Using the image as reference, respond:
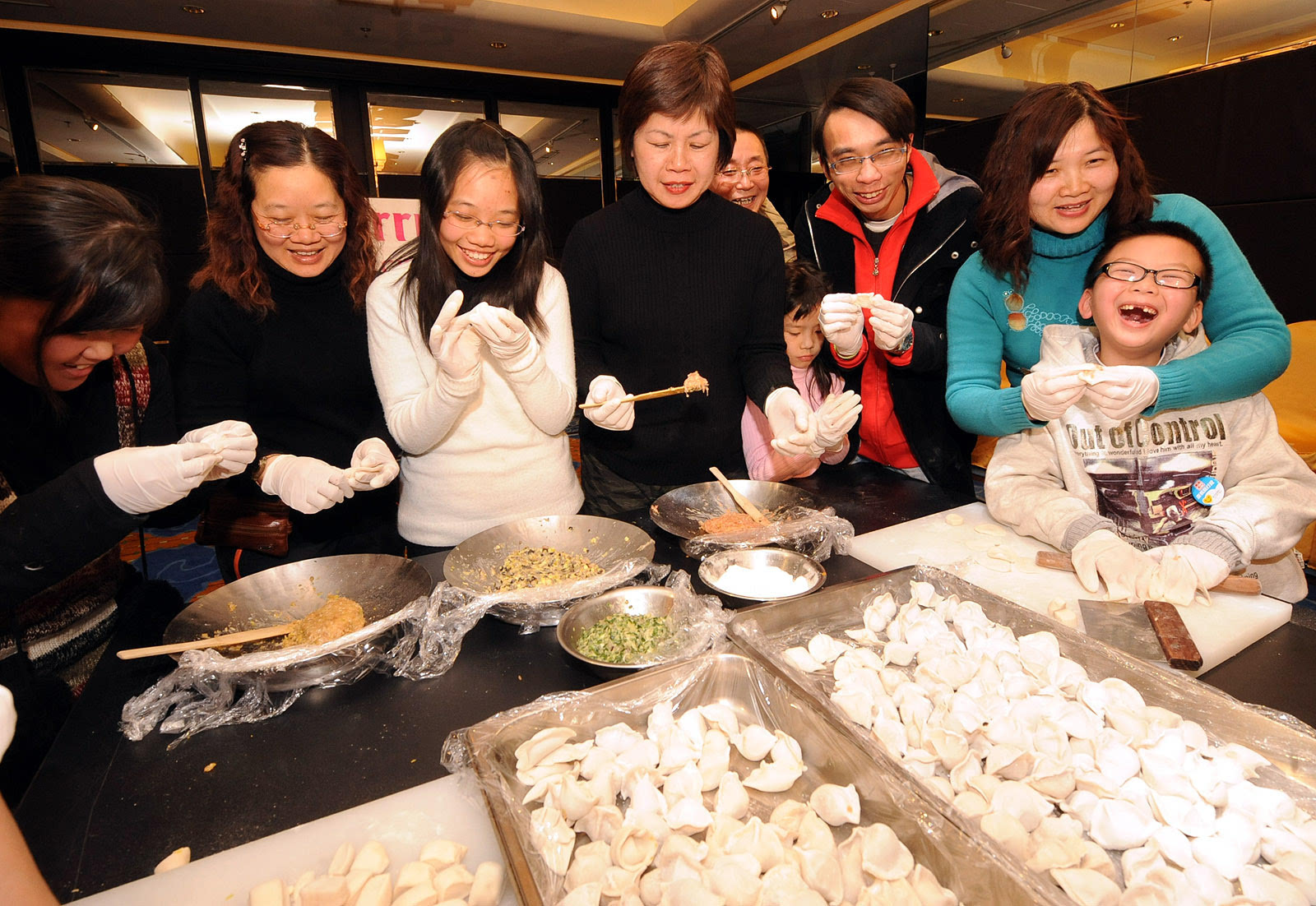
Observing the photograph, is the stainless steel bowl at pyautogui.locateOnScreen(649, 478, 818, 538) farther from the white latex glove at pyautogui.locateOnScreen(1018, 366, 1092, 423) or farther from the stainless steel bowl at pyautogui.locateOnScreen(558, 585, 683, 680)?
the white latex glove at pyautogui.locateOnScreen(1018, 366, 1092, 423)

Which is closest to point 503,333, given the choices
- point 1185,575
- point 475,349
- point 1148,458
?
point 475,349

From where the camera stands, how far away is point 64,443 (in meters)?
1.53

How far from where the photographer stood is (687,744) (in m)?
1.03

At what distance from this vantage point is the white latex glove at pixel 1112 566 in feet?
4.58

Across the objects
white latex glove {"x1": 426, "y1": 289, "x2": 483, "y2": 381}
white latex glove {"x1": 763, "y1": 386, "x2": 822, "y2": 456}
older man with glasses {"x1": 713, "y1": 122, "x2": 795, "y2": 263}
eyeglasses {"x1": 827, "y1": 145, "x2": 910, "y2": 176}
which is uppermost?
older man with glasses {"x1": 713, "y1": 122, "x2": 795, "y2": 263}

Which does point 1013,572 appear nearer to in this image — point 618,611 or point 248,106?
point 618,611

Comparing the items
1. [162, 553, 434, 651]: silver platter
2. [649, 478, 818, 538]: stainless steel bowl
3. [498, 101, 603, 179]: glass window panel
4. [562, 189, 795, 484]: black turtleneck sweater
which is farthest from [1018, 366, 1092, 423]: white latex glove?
[498, 101, 603, 179]: glass window panel

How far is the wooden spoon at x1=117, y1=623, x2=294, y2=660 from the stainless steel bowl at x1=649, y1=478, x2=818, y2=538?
883 millimetres

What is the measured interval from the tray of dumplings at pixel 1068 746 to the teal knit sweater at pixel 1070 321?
0.78 metres

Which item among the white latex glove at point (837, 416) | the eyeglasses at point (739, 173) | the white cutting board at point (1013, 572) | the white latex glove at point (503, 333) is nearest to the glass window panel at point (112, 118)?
the eyeglasses at point (739, 173)

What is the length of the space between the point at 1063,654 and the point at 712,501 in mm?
943

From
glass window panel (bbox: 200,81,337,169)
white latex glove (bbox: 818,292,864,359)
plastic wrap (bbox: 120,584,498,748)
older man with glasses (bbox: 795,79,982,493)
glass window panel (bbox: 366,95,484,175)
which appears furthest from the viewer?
glass window panel (bbox: 366,95,484,175)

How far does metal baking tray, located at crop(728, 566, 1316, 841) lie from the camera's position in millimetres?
943

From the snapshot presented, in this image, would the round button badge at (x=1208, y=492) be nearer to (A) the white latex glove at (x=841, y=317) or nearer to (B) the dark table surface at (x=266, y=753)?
(B) the dark table surface at (x=266, y=753)
